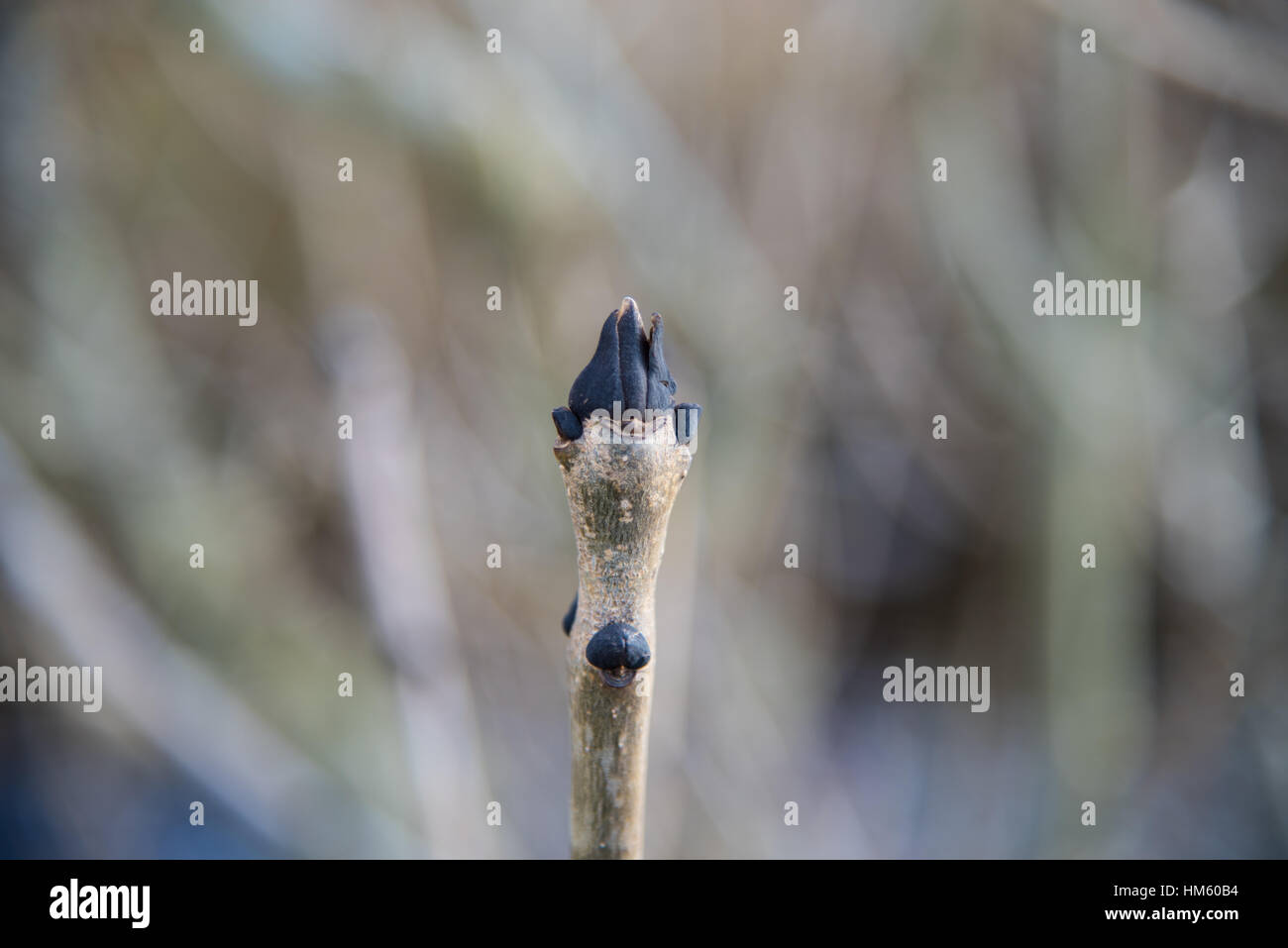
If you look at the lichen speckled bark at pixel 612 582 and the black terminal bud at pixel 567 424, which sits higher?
the black terminal bud at pixel 567 424

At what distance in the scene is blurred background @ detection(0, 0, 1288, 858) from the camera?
124 cm

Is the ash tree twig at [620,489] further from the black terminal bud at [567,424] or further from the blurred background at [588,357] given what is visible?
the blurred background at [588,357]

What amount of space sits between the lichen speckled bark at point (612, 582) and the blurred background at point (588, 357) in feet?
2.58

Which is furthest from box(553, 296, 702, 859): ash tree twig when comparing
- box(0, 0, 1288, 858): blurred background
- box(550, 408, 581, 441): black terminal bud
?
box(0, 0, 1288, 858): blurred background

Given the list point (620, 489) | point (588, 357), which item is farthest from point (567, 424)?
point (588, 357)

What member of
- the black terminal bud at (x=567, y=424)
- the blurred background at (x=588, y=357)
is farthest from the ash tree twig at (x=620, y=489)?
the blurred background at (x=588, y=357)

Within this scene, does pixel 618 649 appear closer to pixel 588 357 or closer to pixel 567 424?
pixel 567 424

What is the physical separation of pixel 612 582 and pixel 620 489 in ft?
A: 0.15

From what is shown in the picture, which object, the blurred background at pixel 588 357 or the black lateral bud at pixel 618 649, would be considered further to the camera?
the blurred background at pixel 588 357

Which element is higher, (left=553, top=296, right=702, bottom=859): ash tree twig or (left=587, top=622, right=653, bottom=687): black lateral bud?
(left=553, top=296, right=702, bottom=859): ash tree twig

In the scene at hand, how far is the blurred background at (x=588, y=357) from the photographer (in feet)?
4.06

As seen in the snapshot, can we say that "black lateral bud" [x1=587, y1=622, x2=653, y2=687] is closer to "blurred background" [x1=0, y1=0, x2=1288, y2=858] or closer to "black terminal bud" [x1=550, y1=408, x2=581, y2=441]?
"black terminal bud" [x1=550, y1=408, x2=581, y2=441]

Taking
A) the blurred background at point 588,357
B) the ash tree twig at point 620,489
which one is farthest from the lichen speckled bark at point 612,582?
→ the blurred background at point 588,357

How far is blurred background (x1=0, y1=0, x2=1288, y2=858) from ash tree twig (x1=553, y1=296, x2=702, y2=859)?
834 mm
